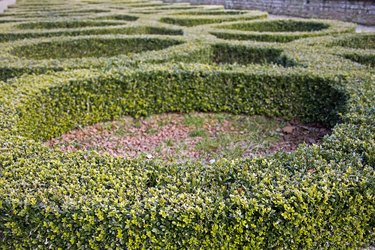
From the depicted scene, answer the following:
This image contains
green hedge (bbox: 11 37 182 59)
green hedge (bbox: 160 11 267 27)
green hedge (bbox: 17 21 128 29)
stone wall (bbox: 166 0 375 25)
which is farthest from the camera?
stone wall (bbox: 166 0 375 25)

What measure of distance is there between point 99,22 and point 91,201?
399 inches

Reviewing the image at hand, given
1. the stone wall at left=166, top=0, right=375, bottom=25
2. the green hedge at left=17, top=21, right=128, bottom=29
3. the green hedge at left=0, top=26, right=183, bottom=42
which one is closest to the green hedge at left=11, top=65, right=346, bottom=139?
the green hedge at left=0, top=26, right=183, bottom=42

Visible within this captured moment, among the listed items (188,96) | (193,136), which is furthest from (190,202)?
(188,96)

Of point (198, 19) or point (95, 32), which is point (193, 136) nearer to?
point (95, 32)

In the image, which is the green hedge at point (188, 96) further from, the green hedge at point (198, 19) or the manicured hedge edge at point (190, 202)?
the green hedge at point (198, 19)

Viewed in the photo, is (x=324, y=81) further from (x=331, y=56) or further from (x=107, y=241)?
(x=107, y=241)

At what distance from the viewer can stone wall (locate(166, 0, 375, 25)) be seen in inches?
664

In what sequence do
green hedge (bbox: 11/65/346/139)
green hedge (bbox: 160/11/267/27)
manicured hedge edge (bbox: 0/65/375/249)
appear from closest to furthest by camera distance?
manicured hedge edge (bbox: 0/65/375/249), green hedge (bbox: 11/65/346/139), green hedge (bbox: 160/11/267/27)

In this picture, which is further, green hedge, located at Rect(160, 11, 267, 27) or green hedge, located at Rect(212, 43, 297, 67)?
green hedge, located at Rect(160, 11, 267, 27)

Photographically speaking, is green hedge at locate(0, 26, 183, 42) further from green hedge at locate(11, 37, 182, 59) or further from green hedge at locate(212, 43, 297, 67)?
green hedge at locate(212, 43, 297, 67)

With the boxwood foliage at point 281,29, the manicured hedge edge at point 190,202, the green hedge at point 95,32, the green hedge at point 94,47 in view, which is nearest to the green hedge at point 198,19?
the boxwood foliage at point 281,29

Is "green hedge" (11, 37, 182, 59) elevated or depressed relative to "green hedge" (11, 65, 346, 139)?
elevated

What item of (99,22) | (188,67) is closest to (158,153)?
(188,67)

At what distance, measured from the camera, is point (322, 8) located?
1891 centimetres
